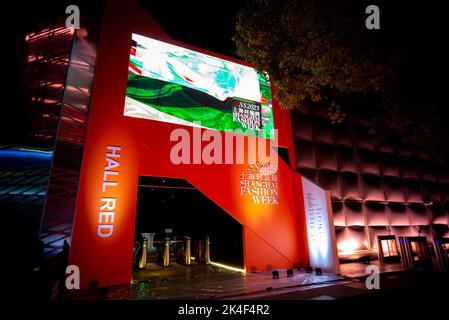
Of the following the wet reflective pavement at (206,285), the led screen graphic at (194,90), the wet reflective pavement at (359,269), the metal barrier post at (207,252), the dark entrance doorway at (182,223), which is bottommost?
the wet reflective pavement at (206,285)

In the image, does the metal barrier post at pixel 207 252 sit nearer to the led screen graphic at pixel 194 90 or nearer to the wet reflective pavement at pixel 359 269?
the led screen graphic at pixel 194 90

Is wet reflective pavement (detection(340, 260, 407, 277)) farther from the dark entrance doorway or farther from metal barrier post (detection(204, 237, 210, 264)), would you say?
metal barrier post (detection(204, 237, 210, 264))

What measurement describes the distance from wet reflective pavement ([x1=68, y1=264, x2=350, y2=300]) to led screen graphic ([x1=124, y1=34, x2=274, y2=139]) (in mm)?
3625

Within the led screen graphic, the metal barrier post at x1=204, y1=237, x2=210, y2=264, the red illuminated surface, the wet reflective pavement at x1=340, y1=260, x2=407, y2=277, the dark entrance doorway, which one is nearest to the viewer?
the red illuminated surface

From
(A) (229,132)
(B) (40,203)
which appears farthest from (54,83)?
(A) (229,132)

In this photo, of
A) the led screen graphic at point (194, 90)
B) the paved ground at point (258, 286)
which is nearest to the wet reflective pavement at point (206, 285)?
the paved ground at point (258, 286)

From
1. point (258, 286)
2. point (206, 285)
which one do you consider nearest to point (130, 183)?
point (206, 285)

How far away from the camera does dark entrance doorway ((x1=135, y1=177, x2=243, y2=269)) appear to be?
6.20 metres

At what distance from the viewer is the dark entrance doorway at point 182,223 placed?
6199 millimetres

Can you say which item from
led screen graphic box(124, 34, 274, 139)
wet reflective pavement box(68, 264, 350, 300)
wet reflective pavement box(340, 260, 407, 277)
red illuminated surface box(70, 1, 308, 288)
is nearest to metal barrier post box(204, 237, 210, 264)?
wet reflective pavement box(68, 264, 350, 300)

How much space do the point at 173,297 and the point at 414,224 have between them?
354 inches

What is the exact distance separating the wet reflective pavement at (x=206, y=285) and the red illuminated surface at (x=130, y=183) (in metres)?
0.47

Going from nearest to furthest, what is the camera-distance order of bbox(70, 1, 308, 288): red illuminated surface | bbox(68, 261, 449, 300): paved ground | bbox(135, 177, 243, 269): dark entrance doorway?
bbox(68, 261, 449, 300): paved ground, bbox(70, 1, 308, 288): red illuminated surface, bbox(135, 177, 243, 269): dark entrance doorway
